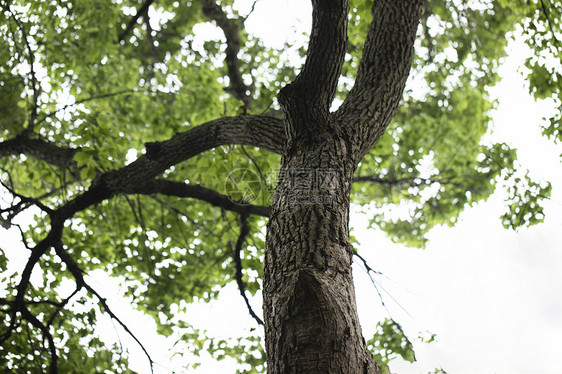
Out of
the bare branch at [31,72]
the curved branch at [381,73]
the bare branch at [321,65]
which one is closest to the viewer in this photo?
the bare branch at [321,65]

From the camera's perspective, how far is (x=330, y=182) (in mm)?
2445

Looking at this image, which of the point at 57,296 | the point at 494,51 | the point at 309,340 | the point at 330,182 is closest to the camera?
the point at 309,340

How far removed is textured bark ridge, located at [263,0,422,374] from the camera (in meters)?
1.77

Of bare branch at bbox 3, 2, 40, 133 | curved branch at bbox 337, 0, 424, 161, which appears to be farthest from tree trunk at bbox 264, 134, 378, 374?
bare branch at bbox 3, 2, 40, 133

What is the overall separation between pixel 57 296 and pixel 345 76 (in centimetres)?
569

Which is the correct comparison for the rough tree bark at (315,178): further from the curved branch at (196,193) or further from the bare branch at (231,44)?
the bare branch at (231,44)

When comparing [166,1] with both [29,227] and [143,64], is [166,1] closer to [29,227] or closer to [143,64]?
[143,64]

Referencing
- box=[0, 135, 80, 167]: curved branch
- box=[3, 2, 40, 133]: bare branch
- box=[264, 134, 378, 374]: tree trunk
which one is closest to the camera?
box=[264, 134, 378, 374]: tree trunk

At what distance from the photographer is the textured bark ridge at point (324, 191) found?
1.77 metres

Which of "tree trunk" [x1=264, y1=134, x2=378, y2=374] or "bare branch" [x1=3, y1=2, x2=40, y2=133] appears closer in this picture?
"tree trunk" [x1=264, y1=134, x2=378, y2=374]

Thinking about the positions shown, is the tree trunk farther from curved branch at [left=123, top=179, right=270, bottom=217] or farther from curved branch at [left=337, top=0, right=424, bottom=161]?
curved branch at [left=123, top=179, right=270, bottom=217]

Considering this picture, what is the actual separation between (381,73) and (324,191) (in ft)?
4.17

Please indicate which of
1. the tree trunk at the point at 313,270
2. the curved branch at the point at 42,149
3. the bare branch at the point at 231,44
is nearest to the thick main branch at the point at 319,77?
the tree trunk at the point at 313,270

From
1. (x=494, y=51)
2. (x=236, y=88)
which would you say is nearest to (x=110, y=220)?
(x=236, y=88)
